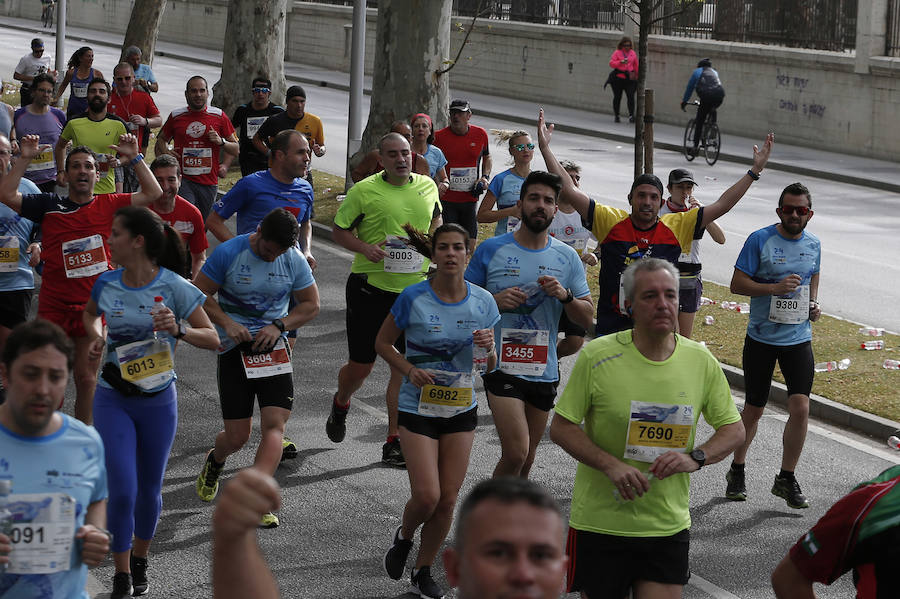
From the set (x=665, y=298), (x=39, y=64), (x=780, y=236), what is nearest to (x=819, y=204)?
(x=39, y=64)

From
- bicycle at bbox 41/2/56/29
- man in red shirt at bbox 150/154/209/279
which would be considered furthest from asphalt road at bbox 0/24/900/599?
bicycle at bbox 41/2/56/29

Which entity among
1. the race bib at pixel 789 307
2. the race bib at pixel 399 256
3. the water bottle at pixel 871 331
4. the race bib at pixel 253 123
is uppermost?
the race bib at pixel 253 123

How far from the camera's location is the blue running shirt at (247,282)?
774 cm

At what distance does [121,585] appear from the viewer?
6691 mm

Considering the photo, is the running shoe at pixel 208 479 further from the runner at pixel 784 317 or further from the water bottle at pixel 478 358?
the runner at pixel 784 317

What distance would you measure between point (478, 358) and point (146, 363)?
1.65 metres

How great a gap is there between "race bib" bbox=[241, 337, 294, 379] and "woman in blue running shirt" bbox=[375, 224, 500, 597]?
28.1 inches

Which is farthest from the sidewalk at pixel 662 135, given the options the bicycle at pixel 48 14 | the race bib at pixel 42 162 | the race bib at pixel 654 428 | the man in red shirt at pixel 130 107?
the race bib at pixel 654 428

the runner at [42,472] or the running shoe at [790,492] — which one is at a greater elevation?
the runner at [42,472]

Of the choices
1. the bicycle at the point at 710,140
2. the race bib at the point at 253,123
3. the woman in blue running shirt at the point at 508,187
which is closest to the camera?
the woman in blue running shirt at the point at 508,187

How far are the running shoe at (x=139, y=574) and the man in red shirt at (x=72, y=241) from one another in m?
2.05

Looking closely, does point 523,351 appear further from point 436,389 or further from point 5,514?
point 5,514

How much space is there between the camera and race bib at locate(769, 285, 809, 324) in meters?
8.76

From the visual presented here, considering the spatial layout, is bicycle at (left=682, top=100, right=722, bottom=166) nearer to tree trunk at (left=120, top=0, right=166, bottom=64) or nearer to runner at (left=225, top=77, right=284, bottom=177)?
tree trunk at (left=120, top=0, right=166, bottom=64)
